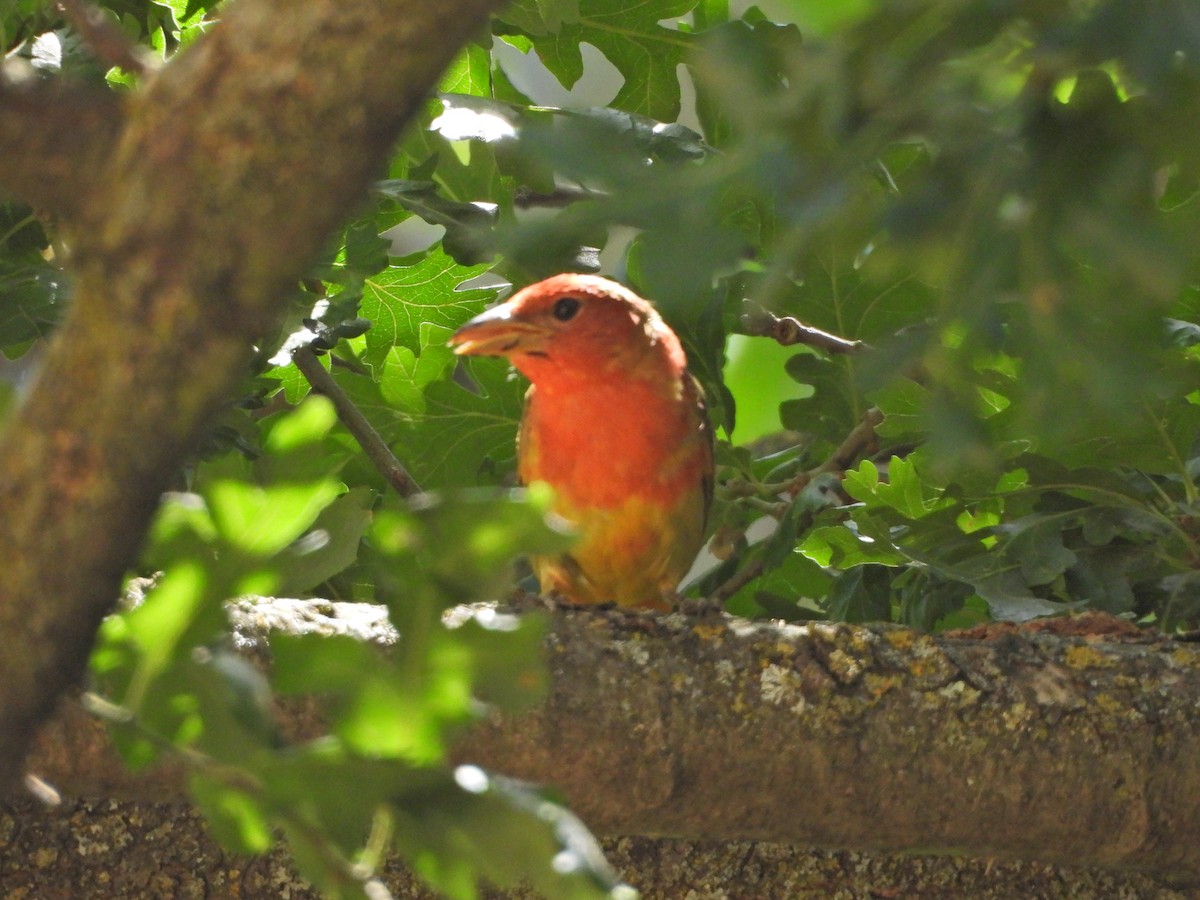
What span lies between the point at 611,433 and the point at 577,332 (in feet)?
0.60

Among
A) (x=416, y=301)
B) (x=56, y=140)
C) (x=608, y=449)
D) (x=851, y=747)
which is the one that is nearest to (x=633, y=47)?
(x=416, y=301)

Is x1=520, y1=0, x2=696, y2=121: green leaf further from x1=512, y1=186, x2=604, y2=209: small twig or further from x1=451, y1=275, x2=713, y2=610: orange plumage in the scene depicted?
x1=451, y1=275, x2=713, y2=610: orange plumage

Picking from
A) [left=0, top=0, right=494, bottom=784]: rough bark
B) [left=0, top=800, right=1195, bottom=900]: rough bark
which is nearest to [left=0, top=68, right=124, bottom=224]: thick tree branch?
[left=0, top=0, right=494, bottom=784]: rough bark

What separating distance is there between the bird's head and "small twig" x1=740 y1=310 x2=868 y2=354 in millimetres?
293

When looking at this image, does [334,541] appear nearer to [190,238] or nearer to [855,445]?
[190,238]

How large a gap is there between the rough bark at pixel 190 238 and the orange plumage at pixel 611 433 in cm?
161

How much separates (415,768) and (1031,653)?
1.10 m

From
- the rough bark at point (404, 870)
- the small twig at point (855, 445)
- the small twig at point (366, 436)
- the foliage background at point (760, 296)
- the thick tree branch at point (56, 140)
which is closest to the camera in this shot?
the foliage background at point (760, 296)

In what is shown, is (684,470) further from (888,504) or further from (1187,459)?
(1187,459)

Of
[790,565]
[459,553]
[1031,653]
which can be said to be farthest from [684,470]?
[459,553]

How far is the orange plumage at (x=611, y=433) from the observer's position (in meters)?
2.38

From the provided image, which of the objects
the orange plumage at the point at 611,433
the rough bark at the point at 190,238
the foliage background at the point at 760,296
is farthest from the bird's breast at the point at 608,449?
the rough bark at the point at 190,238

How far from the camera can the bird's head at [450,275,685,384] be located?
2.32 meters

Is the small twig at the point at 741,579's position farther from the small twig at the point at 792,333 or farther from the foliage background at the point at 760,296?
the foliage background at the point at 760,296
